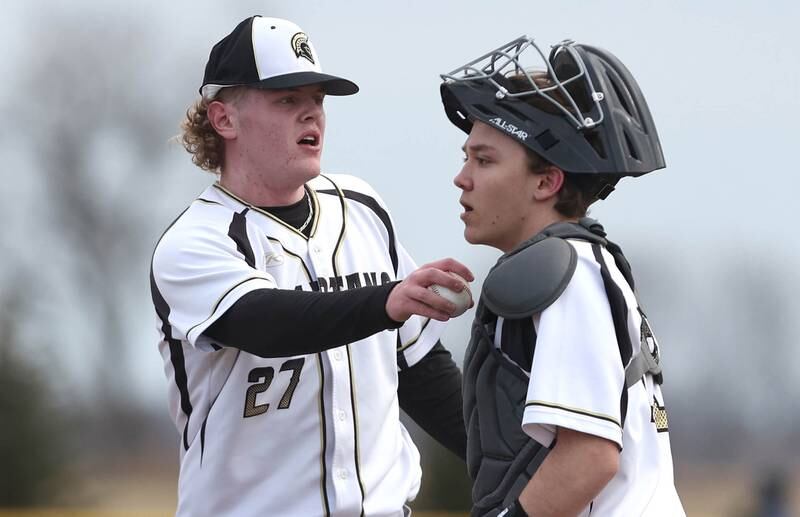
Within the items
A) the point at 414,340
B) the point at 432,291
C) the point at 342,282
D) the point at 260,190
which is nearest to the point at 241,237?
the point at 260,190

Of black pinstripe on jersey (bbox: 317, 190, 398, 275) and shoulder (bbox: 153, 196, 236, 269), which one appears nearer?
shoulder (bbox: 153, 196, 236, 269)

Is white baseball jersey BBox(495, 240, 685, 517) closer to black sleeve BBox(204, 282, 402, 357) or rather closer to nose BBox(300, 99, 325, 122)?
black sleeve BBox(204, 282, 402, 357)

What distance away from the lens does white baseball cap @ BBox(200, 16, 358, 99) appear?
13.3 ft

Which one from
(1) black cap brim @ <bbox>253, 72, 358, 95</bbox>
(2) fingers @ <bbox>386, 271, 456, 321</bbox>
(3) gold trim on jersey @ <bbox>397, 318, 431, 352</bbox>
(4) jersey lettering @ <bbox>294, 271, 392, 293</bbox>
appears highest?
(1) black cap brim @ <bbox>253, 72, 358, 95</bbox>

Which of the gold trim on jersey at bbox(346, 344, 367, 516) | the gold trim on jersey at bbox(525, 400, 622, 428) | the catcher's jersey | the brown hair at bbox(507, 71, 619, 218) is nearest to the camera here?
the gold trim on jersey at bbox(525, 400, 622, 428)

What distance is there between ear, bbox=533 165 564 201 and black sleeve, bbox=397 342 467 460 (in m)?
1.36

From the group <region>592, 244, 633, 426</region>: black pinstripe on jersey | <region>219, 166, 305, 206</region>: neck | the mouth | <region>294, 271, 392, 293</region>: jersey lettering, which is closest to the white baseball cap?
the mouth

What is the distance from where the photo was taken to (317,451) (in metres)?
3.93

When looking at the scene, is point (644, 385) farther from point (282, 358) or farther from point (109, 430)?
point (109, 430)

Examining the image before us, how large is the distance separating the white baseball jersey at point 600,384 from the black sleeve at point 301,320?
508 mm

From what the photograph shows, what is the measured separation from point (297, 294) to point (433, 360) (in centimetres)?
101

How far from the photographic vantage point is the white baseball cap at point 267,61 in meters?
4.05

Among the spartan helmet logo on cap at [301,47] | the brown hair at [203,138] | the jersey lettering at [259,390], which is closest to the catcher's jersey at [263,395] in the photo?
the jersey lettering at [259,390]

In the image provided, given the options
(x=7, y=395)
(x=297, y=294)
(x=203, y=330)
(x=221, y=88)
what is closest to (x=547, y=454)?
(x=297, y=294)
